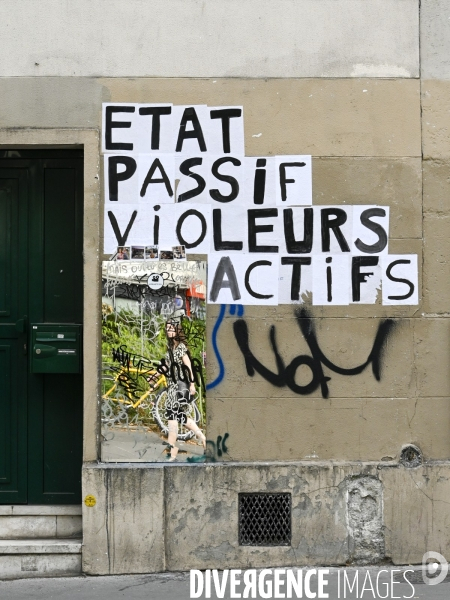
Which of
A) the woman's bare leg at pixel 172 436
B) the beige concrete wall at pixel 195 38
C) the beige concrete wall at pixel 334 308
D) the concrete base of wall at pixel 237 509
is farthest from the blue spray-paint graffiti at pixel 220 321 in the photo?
the beige concrete wall at pixel 195 38

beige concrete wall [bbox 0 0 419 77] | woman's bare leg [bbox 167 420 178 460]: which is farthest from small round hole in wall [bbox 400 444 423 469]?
beige concrete wall [bbox 0 0 419 77]

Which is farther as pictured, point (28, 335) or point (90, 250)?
point (28, 335)

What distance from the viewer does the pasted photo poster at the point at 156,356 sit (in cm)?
625

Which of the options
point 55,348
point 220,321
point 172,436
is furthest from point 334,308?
point 55,348

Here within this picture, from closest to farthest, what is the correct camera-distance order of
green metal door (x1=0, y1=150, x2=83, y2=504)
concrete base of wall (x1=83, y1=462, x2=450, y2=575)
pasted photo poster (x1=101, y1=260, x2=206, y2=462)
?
concrete base of wall (x1=83, y1=462, x2=450, y2=575), pasted photo poster (x1=101, y1=260, x2=206, y2=462), green metal door (x1=0, y1=150, x2=83, y2=504)

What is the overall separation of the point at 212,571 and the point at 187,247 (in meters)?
2.24

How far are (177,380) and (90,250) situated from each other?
1.09 m

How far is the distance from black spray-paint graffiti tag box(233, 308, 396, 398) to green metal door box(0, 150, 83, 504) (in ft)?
4.06

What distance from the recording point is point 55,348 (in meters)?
6.38

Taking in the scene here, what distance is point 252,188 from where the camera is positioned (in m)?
6.31

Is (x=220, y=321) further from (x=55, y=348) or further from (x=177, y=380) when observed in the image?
(x=55, y=348)

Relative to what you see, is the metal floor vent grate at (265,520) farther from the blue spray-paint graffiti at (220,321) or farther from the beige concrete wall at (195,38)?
the beige concrete wall at (195,38)

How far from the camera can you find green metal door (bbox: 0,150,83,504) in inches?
256

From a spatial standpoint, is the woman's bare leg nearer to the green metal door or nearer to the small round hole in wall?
the green metal door
